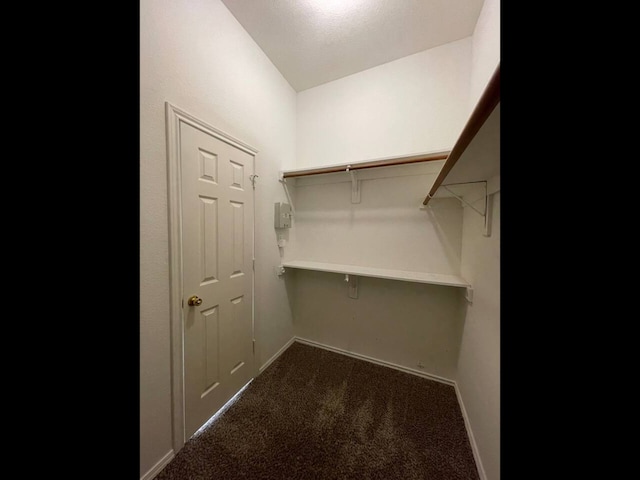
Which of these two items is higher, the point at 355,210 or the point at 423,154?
the point at 423,154

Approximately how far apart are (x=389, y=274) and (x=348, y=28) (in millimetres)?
1984

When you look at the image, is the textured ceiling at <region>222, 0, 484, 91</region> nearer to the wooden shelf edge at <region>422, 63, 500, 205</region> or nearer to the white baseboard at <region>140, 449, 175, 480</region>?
the wooden shelf edge at <region>422, 63, 500, 205</region>

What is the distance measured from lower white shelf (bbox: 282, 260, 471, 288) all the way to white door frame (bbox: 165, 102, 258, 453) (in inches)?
40.0

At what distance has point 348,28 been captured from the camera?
1581 millimetres

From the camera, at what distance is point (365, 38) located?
166 cm

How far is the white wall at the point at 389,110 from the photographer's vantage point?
5.57ft

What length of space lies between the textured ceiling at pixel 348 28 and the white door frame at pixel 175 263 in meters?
1.04

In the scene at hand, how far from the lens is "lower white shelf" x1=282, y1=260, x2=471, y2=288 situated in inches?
59.7

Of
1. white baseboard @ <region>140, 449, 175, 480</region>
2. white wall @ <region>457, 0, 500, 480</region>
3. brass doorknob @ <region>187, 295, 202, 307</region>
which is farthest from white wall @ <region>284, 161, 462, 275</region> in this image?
white baseboard @ <region>140, 449, 175, 480</region>

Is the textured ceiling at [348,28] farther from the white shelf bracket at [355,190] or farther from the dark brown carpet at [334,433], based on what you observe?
the dark brown carpet at [334,433]

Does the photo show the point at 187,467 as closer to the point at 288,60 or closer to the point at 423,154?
the point at 423,154

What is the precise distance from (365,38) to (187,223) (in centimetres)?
199
